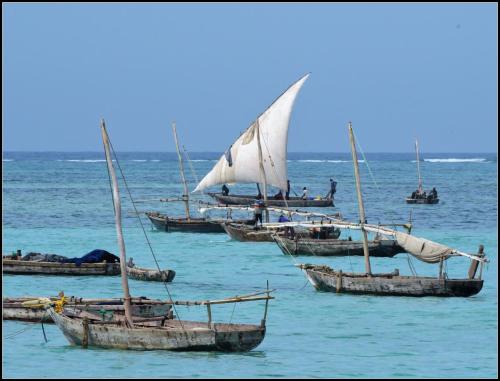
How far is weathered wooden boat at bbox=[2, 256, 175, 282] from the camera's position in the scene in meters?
35.6

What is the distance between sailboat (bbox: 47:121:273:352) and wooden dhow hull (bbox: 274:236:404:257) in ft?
57.5

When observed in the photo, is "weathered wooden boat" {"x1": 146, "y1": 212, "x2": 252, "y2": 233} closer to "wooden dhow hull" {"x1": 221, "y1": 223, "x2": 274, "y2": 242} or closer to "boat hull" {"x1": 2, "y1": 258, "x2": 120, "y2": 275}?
"wooden dhow hull" {"x1": 221, "y1": 223, "x2": 274, "y2": 242}

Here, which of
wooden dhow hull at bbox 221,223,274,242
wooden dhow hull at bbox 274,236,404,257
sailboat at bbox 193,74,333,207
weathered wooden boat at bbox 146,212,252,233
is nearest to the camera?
wooden dhow hull at bbox 274,236,404,257

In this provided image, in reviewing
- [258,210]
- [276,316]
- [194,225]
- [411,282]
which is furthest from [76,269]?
[194,225]

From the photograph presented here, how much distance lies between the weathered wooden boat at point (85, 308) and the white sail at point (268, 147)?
28.0m

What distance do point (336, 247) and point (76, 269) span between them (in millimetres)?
10109

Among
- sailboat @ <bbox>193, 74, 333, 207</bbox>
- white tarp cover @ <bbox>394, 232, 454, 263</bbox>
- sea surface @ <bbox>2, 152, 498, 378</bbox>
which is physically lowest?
sea surface @ <bbox>2, 152, 498, 378</bbox>

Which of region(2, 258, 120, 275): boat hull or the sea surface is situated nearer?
the sea surface

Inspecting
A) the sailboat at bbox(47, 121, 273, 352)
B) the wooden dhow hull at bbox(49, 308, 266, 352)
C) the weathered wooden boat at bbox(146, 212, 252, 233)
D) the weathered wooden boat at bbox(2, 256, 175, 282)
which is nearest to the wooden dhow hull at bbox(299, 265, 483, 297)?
the weathered wooden boat at bbox(2, 256, 175, 282)

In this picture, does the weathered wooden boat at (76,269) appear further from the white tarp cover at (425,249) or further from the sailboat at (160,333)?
the sailboat at (160,333)

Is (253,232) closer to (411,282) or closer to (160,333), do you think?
(411,282)

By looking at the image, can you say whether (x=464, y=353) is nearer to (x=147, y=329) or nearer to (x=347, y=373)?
(x=347, y=373)

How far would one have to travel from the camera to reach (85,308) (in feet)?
85.6

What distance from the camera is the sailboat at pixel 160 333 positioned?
23.8 metres
